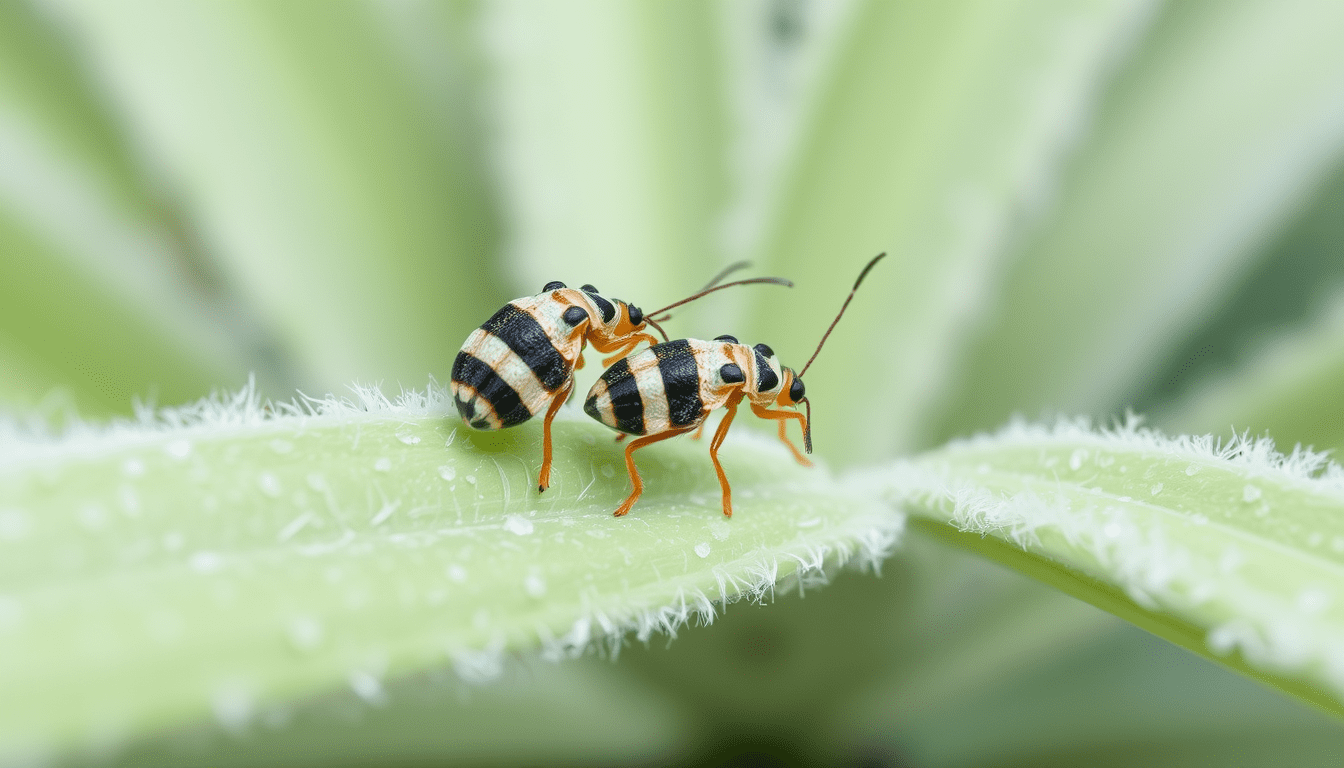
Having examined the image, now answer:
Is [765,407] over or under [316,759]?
over

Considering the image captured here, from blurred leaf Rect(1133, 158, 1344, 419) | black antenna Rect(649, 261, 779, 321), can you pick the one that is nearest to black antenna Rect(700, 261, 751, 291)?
black antenna Rect(649, 261, 779, 321)

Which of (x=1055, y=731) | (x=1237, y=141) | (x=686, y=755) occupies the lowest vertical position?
(x=686, y=755)

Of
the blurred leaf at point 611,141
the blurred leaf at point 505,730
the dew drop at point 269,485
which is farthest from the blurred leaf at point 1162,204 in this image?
the dew drop at point 269,485

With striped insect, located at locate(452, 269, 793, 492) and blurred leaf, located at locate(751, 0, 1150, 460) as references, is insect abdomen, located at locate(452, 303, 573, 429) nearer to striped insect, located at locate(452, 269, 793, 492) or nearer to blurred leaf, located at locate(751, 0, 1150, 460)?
striped insect, located at locate(452, 269, 793, 492)

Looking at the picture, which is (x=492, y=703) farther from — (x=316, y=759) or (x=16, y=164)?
(x=16, y=164)

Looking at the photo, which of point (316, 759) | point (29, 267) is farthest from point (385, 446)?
point (29, 267)
